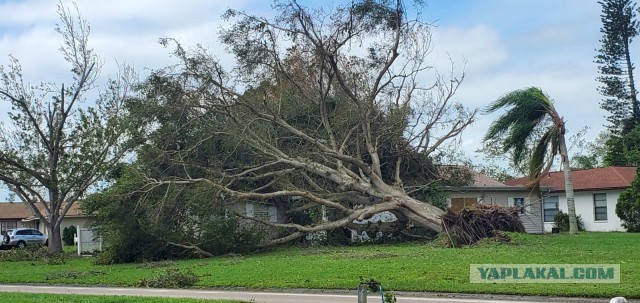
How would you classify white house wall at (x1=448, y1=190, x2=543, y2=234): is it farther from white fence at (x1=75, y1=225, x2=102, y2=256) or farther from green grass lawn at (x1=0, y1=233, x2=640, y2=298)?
white fence at (x1=75, y1=225, x2=102, y2=256)

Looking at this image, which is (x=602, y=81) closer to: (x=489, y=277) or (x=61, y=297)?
(x=489, y=277)

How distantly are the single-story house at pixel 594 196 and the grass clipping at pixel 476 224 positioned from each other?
11.8 metres

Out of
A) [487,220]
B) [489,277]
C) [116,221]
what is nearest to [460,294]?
[489,277]

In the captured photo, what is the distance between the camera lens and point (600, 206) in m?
39.8

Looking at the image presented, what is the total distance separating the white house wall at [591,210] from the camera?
38500mm

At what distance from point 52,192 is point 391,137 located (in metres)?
16.6

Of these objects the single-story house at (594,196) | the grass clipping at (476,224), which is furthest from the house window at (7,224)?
the grass clipping at (476,224)

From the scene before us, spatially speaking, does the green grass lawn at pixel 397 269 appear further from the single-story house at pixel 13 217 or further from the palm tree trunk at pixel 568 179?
the single-story house at pixel 13 217

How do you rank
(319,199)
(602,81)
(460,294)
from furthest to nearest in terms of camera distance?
(602,81), (319,199), (460,294)

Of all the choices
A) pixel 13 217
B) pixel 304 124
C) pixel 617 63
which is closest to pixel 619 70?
pixel 617 63

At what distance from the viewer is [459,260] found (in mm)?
18922

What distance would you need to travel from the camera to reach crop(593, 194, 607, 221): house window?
130ft

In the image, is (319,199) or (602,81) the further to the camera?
(602,81)

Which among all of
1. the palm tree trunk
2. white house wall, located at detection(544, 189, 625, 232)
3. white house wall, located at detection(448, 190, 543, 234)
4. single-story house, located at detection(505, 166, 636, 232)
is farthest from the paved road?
white house wall, located at detection(544, 189, 625, 232)
